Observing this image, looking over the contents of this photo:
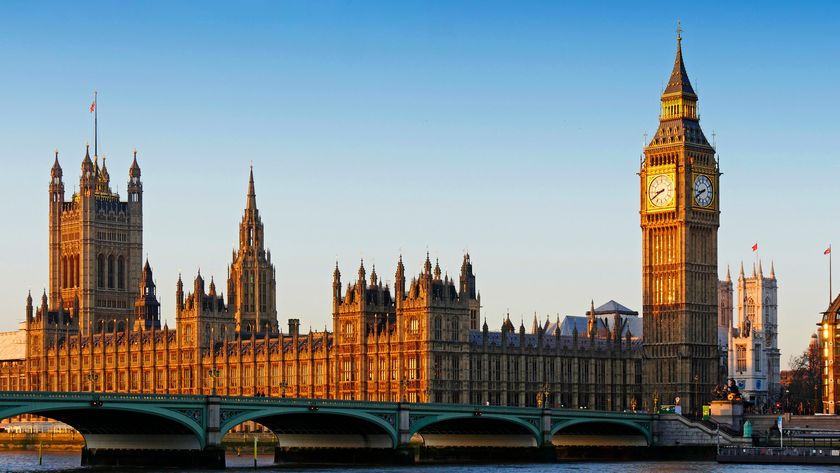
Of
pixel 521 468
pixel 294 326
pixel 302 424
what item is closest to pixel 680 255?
pixel 294 326

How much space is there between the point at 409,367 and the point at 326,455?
29.1 meters

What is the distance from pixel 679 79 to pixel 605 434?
38.6 metres

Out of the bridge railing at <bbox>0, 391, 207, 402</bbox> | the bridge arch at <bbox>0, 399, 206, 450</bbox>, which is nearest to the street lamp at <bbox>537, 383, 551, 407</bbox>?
the bridge arch at <bbox>0, 399, 206, 450</bbox>

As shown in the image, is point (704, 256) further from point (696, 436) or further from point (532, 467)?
point (532, 467)

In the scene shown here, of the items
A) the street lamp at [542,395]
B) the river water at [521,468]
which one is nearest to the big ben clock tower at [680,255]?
the street lamp at [542,395]

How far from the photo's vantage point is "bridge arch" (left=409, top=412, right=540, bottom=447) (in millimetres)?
127125

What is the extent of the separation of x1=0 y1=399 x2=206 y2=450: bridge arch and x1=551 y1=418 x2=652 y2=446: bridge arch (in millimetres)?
33580

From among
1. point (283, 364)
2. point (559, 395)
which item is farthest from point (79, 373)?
point (559, 395)

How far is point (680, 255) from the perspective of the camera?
15850 centimetres

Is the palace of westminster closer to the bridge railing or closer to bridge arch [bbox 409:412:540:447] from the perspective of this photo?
bridge arch [bbox 409:412:540:447]

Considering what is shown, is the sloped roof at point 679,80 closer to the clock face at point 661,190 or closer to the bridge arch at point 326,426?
the clock face at point 661,190

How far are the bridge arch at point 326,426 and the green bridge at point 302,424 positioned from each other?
0.06 metres

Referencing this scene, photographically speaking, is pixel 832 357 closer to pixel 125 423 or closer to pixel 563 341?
pixel 563 341

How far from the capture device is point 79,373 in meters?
194
